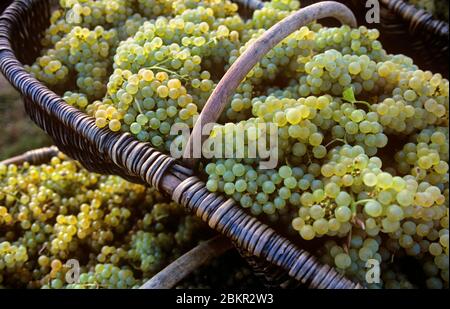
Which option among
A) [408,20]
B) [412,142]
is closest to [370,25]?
[408,20]

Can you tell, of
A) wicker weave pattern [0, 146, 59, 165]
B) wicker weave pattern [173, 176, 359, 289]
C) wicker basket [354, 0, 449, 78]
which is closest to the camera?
wicker weave pattern [173, 176, 359, 289]

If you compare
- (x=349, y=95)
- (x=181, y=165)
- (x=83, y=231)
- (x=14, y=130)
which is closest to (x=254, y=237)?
(x=181, y=165)

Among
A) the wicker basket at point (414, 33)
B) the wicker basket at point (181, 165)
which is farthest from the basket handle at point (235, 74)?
the wicker basket at point (414, 33)

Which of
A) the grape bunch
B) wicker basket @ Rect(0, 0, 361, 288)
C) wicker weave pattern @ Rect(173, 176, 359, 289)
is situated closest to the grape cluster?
the grape bunch

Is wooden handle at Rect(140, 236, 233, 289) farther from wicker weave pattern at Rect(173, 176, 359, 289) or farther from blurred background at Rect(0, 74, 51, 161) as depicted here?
blurred background at Rect(0, 74, 51, 161)

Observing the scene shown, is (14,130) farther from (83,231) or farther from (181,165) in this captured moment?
(181,165)

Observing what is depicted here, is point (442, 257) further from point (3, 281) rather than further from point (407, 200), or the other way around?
point (3, 281)
